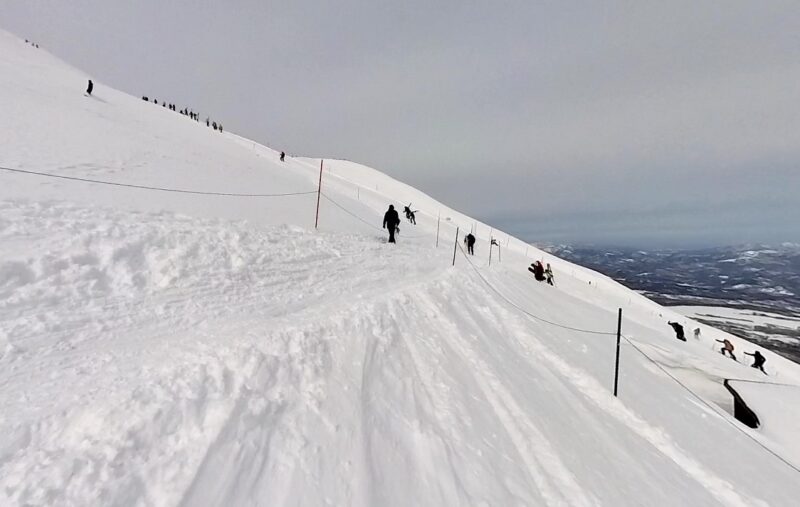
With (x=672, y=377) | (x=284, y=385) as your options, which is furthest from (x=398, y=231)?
(x=284, y=385)

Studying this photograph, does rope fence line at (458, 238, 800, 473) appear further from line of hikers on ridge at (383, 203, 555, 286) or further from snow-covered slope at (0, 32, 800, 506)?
line of hikers on ridge at (383, 203, 555, 286)

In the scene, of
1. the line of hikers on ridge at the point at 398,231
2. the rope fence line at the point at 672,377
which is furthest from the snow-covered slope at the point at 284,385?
the line of hikers on ridge at the point at 398,231

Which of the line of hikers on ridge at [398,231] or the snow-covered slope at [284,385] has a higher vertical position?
the line of hikers on ridge at [398,231]

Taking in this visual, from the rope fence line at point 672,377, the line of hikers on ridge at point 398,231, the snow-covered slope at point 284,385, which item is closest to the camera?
the snow-covered slope at point 284,385

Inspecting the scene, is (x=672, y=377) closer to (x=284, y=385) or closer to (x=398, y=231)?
(x=284, y=385)

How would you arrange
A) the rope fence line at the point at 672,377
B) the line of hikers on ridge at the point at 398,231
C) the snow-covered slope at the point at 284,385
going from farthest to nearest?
the line of hikers on ridge at the point at 398,231 < the rope fence line at the point at 672,377 < the snow-covered slope at the point at 284,385

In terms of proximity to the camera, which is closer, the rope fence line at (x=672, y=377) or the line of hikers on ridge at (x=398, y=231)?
the rope fence line at (x=672, y=377)

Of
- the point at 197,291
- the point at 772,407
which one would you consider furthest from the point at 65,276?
the point at 772,407

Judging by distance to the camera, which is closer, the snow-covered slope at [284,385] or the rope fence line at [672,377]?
the snow-covered slope at [284,385]

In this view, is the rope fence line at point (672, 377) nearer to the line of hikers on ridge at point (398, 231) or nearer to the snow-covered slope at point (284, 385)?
the snow-covered slope at point (284, 385)

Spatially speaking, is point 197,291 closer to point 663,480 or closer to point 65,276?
point 65,276

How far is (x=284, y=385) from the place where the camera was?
4.36 m

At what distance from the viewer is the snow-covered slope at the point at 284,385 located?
10.4 feet

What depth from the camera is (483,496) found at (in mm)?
3721
